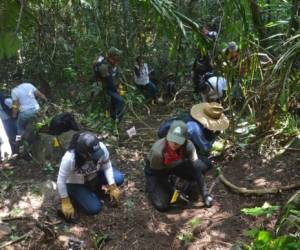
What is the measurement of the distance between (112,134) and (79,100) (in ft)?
6.52

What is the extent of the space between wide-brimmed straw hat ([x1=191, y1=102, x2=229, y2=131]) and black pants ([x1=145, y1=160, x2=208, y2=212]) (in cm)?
50

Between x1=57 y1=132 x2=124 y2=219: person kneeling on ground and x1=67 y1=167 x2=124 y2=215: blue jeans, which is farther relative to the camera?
x1=67 y1=167 x2=124 y2=215: blue jeans

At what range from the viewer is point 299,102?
6008 millimetres

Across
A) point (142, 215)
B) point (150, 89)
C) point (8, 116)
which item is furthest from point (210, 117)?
point (150, 89)

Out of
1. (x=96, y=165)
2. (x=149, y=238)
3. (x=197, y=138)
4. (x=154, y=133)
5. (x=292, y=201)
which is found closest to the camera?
(x=292, y=201)

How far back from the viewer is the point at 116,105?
8.02 metres

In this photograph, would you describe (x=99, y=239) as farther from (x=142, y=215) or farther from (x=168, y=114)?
(x=168, y=114)

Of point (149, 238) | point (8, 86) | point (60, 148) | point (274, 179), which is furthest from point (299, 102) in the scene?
point (8, 86)

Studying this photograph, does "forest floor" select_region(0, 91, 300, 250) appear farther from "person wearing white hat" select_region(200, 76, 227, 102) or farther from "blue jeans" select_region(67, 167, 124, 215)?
"person wearing white hat" select_region(200, 76, 227, 102)

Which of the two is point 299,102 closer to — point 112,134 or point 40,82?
point 112,134

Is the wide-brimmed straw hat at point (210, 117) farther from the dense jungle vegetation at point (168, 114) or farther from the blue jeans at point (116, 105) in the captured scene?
the blue jeans at point (116, 105)

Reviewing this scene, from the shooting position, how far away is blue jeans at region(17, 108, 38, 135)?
22.2ft

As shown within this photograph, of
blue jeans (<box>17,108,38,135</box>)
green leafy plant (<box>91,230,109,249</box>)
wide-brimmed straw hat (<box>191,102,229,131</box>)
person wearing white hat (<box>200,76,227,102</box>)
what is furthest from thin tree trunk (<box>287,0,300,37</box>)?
blue jeans (<box>17,108,38,135</box>)

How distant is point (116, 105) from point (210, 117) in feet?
10.1
